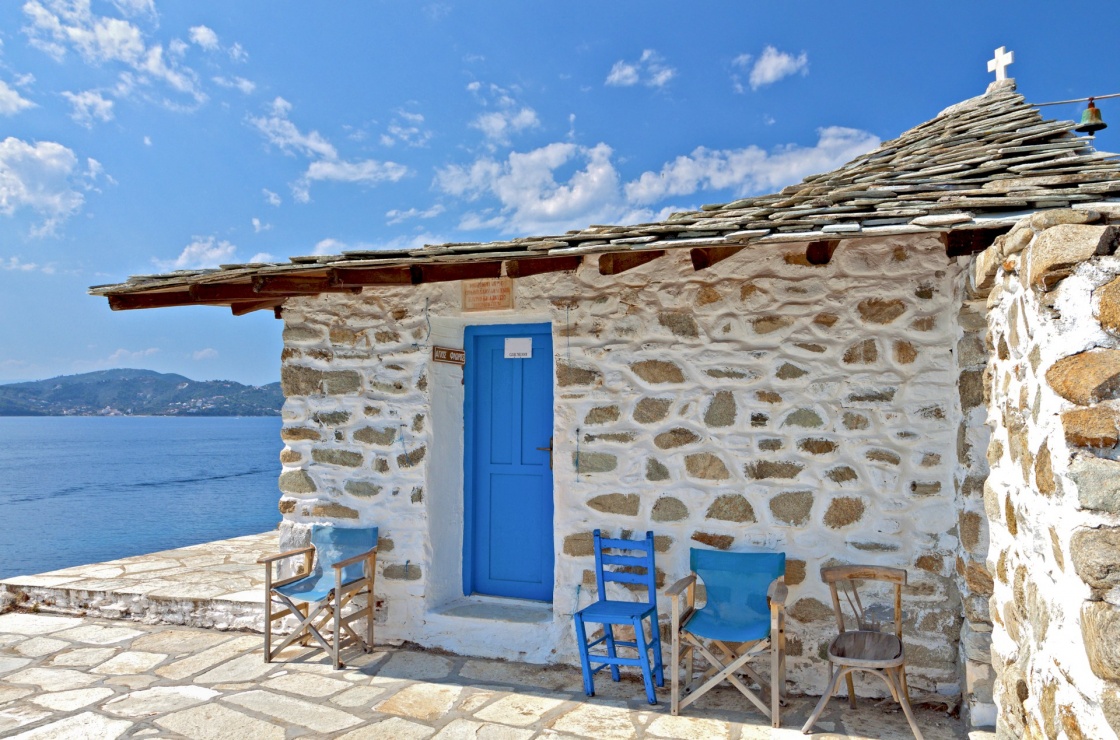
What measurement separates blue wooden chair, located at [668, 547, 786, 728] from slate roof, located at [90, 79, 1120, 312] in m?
1.69

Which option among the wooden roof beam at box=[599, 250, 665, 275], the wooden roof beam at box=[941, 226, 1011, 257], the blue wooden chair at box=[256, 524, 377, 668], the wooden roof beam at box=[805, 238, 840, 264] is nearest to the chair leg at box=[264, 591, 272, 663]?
the blue wooden chair at box=[256, 524, 377, 668]

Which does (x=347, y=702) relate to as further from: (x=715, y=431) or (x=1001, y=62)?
(x=1001, y=62)

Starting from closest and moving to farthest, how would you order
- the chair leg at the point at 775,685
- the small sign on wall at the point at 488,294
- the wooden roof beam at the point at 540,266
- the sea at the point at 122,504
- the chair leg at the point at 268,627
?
the chair leg at the point at 775,685, the wooden roof beam at the point at 540,266, the chair leg at the point at 268,627, the small sign on wall at the point at 488,294, the sea at the point at 122,504

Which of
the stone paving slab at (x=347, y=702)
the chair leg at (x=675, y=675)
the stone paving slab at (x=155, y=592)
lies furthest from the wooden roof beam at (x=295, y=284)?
the chair leg at (x=675, y=675)

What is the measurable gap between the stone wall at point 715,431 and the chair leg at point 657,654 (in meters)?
0.12

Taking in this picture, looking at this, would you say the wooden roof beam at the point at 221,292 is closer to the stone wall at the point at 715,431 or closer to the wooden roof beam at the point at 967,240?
the stone wall at the point at 715,431

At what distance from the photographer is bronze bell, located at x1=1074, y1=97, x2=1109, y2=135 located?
4.29 m

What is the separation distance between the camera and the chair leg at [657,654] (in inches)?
154

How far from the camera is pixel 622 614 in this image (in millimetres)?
3742

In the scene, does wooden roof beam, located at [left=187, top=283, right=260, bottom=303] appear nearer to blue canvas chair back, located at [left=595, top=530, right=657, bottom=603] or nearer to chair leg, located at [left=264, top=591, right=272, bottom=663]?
chair leg, located at [left=264, top=591, right=272, bottom=663]

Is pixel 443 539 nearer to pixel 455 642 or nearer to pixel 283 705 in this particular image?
pixel 455 642

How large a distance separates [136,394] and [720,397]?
109 m

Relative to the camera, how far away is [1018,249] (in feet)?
7.45

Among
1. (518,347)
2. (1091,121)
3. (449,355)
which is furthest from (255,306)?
(1091,121)
